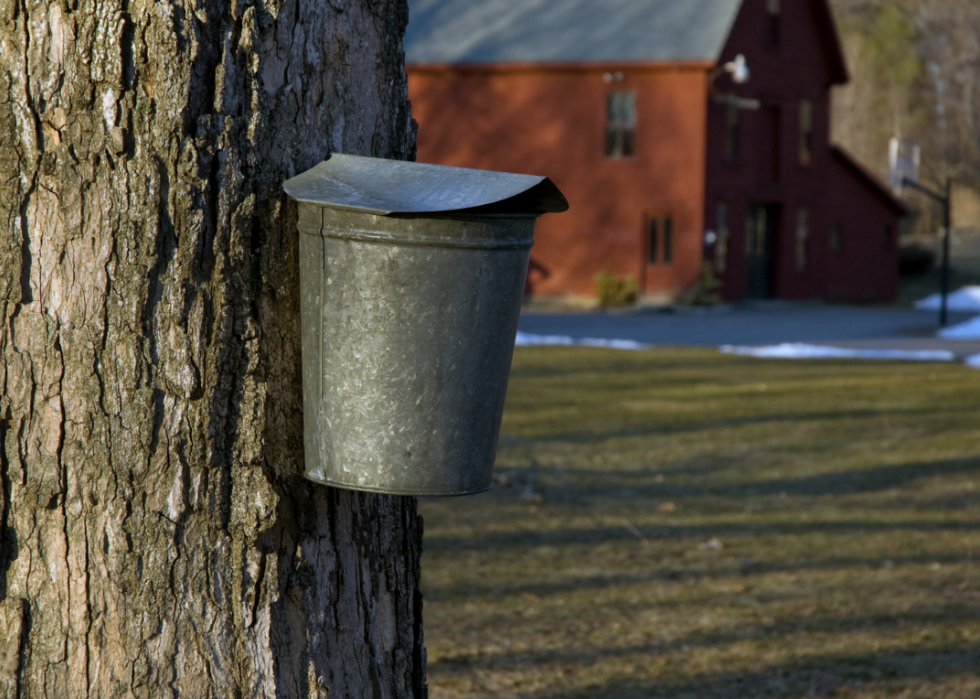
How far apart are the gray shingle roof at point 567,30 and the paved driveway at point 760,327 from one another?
5.60m

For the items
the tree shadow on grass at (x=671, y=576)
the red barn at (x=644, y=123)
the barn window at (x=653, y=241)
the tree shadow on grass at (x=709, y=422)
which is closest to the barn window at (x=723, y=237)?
the red barn at (x=644, y=123)

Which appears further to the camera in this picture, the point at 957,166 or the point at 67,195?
the point at 957,166

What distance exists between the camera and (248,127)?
2.00 metres

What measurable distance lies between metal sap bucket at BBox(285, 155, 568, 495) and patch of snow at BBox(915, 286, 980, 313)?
23210 millimetres

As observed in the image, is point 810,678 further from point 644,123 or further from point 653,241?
point 644,123

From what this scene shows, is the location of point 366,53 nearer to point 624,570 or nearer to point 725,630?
point 725,630

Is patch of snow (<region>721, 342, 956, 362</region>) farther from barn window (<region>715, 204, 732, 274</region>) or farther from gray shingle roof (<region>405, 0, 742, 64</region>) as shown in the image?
gray shingle roof (<region>405, 0, 742, 64</region>)

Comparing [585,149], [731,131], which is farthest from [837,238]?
[585,149]

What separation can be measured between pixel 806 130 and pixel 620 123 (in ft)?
18.3

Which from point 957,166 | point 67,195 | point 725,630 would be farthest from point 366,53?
point 957,166

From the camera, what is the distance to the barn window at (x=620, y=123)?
24.2 meters

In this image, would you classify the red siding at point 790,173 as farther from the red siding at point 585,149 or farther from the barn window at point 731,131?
the red siding at point 585,149

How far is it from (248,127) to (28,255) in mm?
438

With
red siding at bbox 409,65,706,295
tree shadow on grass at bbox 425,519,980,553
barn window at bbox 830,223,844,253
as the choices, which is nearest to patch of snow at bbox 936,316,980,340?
red siding at bbox 409,65,706,295
